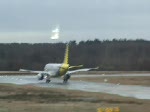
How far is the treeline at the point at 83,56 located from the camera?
148 metres

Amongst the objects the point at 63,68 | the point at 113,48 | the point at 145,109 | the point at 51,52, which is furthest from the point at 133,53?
the point at 145,109

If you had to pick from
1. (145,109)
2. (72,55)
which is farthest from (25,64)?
(145,109)

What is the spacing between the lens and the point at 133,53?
6624 inches

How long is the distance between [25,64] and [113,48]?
40.2 m

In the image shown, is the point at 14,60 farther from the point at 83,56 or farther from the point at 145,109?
the point at 145,109

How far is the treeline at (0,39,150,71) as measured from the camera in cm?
14850

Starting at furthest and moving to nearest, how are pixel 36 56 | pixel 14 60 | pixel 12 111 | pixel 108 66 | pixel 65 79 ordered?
pixel 36 56 → pixel 14 60 → pixel 108 66 → pixel 65 79 → pixel 12 111

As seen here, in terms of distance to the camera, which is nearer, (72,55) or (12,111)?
(12,111)

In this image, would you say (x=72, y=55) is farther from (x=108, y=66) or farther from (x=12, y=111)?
(x=12, y=111)

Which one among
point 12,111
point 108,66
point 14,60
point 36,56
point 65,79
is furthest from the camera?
point 36,56

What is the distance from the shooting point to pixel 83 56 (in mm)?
174250

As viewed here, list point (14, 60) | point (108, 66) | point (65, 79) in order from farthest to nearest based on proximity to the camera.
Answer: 1. point (14, 60)
2. point (108, 66)
3. point (65, 79)

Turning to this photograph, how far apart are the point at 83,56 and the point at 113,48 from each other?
1336 cm

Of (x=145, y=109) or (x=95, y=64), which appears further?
(x=95, y=64)
